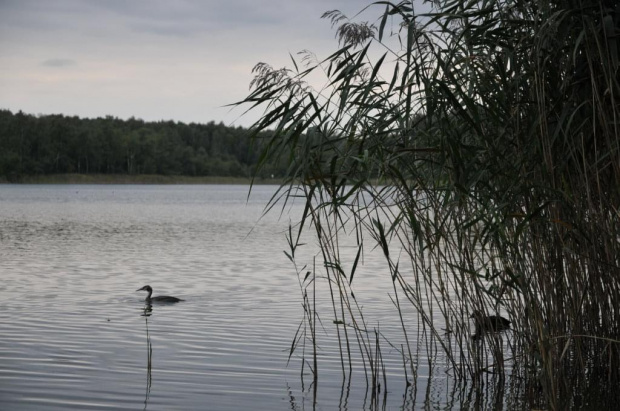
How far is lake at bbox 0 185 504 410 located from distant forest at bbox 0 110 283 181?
84455 millimetres

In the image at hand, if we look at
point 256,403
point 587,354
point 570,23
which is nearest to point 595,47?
point 570,23

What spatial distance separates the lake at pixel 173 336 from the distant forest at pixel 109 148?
84.5 m

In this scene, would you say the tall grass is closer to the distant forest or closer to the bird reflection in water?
the bird reflection in water

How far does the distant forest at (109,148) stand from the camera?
112m

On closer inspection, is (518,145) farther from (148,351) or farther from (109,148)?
(109,148)

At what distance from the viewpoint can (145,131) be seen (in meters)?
134

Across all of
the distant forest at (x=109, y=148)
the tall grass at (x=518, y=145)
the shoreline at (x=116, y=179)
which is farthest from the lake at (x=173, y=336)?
the shoreline at (x=116, y=179)

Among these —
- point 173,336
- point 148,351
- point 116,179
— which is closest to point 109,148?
point 116,179

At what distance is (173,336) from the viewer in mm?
9789

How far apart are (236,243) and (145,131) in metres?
112

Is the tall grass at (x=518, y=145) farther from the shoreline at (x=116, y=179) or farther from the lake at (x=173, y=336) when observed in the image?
the shoreline at (x=116, y=179)

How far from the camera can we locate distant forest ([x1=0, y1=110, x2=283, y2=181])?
112 m

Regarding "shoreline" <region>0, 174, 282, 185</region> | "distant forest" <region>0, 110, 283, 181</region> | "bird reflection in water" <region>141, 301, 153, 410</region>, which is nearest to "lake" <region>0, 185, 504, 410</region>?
"bird reflection in water" <region>141, 301, 153, 410</region>

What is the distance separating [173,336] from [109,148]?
363 feet
